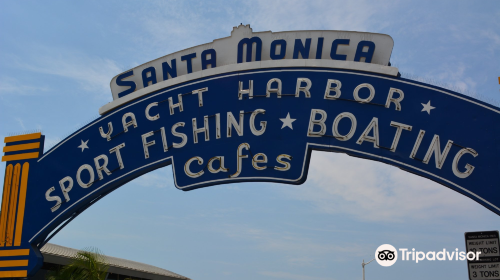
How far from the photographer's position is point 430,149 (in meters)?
12.3

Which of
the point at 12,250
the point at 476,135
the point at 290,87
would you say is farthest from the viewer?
the point at 12,250

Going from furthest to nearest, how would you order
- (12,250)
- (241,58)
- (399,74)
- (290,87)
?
(12,250) → (241,58) → (290,87) → (399,74)

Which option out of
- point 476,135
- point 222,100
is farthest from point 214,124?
point 476,135

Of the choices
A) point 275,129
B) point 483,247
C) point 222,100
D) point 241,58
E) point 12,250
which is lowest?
point 483,247

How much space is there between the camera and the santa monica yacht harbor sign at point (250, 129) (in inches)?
485

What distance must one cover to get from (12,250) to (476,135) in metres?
14.3

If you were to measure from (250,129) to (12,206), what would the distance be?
8819 mm

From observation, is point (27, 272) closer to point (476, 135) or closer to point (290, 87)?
point (290, 87)

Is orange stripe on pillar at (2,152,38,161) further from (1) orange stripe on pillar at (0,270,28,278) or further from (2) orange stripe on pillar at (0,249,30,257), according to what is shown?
(1) orange stripe on pillar at (0,270,28,278)

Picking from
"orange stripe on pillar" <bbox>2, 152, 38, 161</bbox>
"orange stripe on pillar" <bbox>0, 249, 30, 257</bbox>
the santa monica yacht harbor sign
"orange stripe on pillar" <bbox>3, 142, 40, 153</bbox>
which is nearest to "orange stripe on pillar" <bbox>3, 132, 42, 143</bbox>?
the santa monica yacht harbor sign

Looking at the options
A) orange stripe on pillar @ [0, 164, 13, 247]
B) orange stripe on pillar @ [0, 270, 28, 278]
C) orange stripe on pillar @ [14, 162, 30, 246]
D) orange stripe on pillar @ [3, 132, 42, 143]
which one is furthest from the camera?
orange stripe on pillar @ [3, 132, 42, 143]

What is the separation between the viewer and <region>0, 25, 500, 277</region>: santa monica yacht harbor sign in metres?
12.3

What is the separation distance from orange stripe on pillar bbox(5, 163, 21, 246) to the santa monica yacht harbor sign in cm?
4

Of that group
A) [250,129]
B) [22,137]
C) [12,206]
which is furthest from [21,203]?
[250,129]
